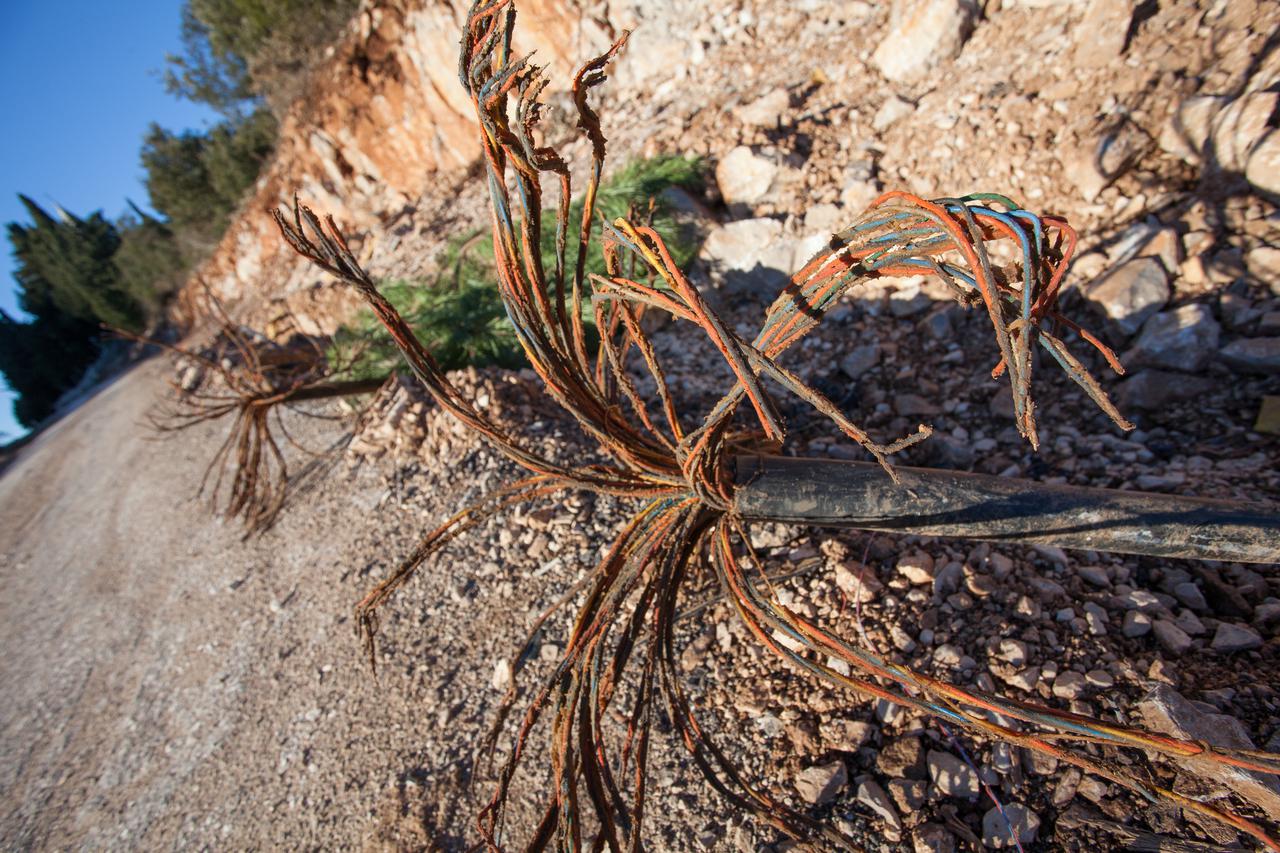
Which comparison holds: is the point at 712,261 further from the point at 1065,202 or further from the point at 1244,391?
the point at 1244,391

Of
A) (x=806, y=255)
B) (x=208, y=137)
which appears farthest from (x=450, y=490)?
(x=208, y=137)

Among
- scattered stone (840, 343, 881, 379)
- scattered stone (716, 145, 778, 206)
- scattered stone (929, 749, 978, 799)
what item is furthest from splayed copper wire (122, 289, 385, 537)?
scattered stone (929, 749, 978, 799)

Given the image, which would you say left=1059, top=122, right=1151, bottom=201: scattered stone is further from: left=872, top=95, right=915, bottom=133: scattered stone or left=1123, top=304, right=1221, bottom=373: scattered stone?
left=872, top=95, right=915, bottom=133: scattered stone

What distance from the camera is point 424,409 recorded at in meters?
2.68

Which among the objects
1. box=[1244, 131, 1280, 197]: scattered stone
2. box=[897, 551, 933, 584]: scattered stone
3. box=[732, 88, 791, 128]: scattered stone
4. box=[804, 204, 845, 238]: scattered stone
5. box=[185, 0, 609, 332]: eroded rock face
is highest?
box=[185, 0, 609, 332]: eroded rock face

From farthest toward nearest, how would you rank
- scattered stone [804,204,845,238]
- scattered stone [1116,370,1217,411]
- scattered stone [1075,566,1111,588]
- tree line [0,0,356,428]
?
1. tree line [0,0,356,428]
2. scattered stone [804,204,845,238]
3. scattered stone [1116,370,1217,411]
4. scattered stone [1075,566,1111,588]

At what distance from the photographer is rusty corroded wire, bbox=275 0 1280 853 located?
0.80 m

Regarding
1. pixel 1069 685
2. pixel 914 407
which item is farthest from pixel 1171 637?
pixel 914 407

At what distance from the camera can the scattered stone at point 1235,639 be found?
1.26 metres

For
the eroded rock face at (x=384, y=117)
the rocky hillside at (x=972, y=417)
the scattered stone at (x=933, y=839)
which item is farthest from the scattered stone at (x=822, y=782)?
the eroded rock face at (x=384, y=117)

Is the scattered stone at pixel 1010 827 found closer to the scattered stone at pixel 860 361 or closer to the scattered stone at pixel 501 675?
the scattered stone at pixel 501 675

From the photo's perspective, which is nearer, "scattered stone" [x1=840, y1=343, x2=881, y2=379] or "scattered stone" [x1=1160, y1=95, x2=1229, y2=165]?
"scattered stone" [x1=1160, y1=95, x2=1229, y2=165]

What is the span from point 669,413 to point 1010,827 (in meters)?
1.08

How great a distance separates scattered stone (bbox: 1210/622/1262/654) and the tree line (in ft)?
34.7
